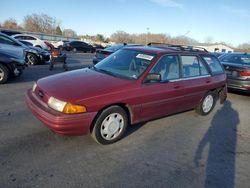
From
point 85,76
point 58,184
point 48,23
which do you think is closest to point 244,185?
point 58,184

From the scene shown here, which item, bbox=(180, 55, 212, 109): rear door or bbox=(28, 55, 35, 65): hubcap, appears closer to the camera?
bbox=(180, 55, 212, 109): rear door

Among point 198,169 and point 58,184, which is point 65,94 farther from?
point 198,169

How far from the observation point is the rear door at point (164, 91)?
4266 mm

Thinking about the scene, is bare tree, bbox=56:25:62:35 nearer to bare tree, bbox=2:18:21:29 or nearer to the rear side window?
bare tree, bbox=2:18:21:29

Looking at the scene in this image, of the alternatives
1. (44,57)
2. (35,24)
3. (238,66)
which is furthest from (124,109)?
(35,24)

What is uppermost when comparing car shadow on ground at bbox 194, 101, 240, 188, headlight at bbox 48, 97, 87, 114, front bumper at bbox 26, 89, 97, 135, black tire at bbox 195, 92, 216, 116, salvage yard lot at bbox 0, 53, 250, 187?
headlight at bbox 48, 97, 87, 114

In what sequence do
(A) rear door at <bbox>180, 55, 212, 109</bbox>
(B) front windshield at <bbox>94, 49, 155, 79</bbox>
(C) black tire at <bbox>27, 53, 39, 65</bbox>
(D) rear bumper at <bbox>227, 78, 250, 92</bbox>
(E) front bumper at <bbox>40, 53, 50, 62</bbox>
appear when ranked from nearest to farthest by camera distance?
1. (B) front windshield at <bbox>94, 49, 155, 79</bbox>
2. (A) rear door at <bbox>180, 55, 212, 109</bbox>
3. (D) rear bumper at <bbox>227, 78, 250, 92</bbox>
4. (C) black tire at <bbox>27, 53, 39, 65</bbox>
5. (E) front bumper at <bbox>40, 53, 50, 62</bbox>

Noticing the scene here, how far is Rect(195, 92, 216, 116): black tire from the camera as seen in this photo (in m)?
5.84

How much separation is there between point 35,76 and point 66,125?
6.89m

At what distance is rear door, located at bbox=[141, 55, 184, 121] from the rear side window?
134 cm

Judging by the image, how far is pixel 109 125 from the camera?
3.86m

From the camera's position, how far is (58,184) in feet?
9.27

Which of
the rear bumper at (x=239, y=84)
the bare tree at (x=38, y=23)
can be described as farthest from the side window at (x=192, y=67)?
the bare tree at (x=38, y=23)

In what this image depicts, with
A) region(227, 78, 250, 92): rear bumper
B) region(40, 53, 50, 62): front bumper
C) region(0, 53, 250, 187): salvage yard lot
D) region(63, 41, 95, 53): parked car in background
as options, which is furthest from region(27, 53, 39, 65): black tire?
region(63, 41, 95, 53): parked car in background
